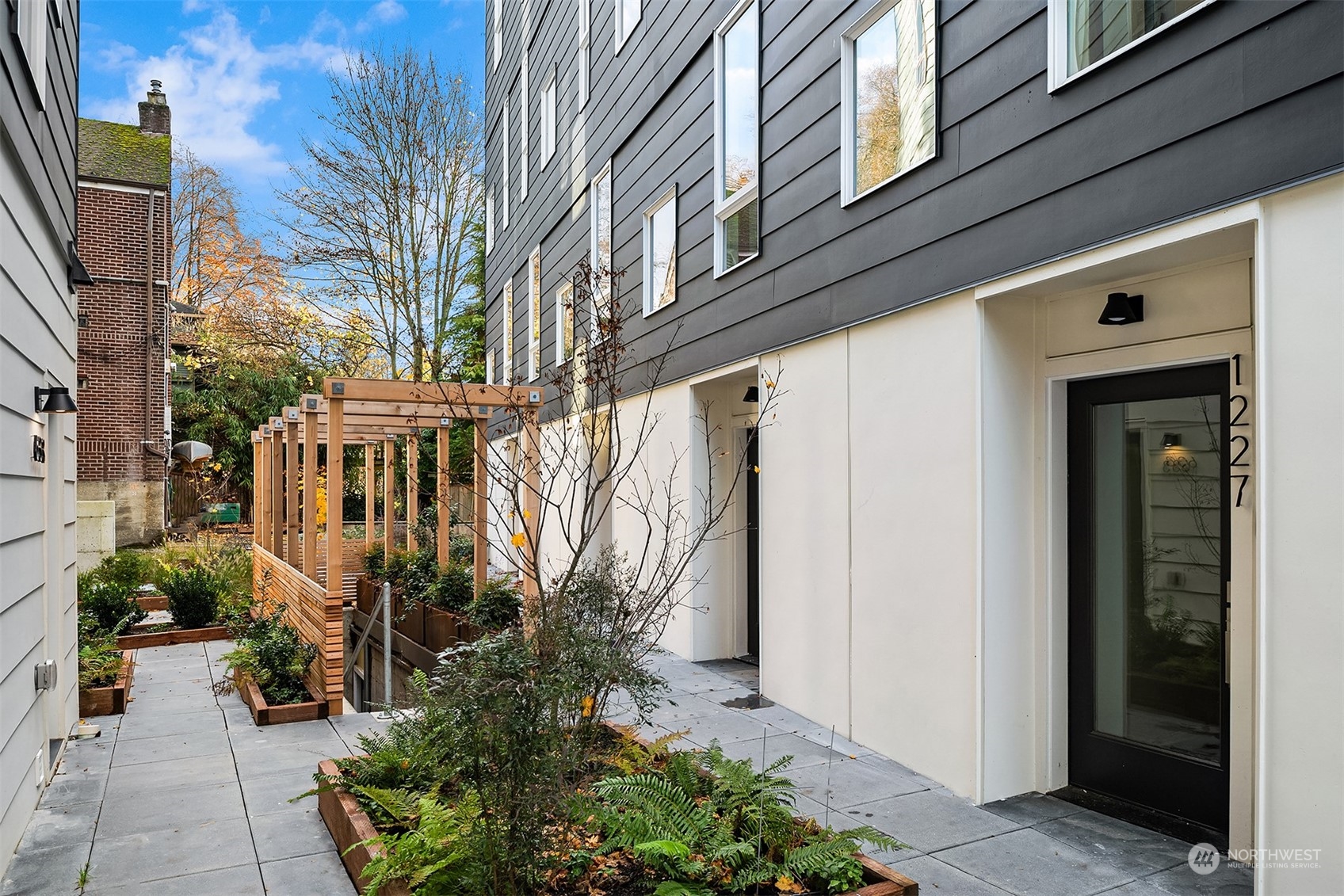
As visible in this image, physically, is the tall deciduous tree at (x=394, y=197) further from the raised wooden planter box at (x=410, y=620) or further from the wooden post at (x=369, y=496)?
the raised wooden planter box at (x=410, y=620)

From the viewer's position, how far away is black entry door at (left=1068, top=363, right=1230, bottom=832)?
3822mm

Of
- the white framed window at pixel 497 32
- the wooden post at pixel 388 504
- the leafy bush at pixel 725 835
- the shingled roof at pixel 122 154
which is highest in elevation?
the white framed window at pixel 497 32

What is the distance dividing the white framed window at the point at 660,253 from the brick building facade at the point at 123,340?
11412 mm

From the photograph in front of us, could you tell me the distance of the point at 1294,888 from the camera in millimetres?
2832

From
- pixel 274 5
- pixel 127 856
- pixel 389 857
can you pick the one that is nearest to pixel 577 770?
pixel 389 857

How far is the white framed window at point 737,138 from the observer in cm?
682

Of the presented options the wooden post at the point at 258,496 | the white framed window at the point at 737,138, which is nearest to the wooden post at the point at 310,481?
the white framed window at the point at 737,138

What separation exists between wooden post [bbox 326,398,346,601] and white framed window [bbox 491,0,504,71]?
1182 centimetres

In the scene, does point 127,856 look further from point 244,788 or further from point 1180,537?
point 1180,537

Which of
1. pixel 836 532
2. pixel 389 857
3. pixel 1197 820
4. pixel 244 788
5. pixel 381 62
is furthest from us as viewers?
pixel 381 62

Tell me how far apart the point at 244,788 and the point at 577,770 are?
235cm

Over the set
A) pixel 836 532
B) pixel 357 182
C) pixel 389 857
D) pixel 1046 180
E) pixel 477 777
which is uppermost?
pixel 357 182

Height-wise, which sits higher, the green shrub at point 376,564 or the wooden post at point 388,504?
the wooden post at point 388,504

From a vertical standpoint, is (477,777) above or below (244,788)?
above
